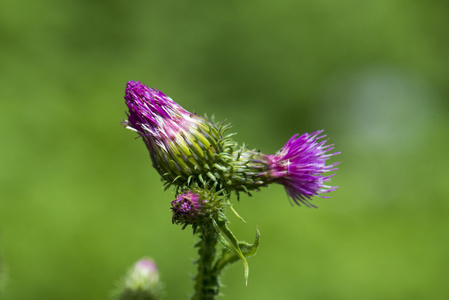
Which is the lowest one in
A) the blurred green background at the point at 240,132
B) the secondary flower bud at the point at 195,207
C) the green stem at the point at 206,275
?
the green stem at the point at 206,275

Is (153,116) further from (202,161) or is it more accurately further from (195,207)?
(195,207)

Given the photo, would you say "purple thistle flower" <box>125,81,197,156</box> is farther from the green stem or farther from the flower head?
the green stem

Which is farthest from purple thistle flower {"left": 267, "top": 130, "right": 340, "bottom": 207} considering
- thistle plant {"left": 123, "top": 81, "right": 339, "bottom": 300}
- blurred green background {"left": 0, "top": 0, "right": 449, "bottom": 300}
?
blurred green background {"left": 0, "top": 0, "right": 449, "bottom": 300}

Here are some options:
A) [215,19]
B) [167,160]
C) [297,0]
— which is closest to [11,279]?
[167,160]

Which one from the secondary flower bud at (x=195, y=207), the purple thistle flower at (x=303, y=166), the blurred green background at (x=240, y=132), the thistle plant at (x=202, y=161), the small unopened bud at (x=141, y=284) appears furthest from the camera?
the blurred green background at (x=240, y=132)

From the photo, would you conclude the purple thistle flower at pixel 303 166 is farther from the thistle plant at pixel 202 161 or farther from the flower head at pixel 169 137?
the flower head at pixel 169 137

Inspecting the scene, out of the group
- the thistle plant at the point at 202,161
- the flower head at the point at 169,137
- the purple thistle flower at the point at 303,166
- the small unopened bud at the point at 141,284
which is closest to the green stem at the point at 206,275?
the thistle plant at the point at 202,161

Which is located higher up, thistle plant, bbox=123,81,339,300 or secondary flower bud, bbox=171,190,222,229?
thistle plant, bbox=123,81,339,300
